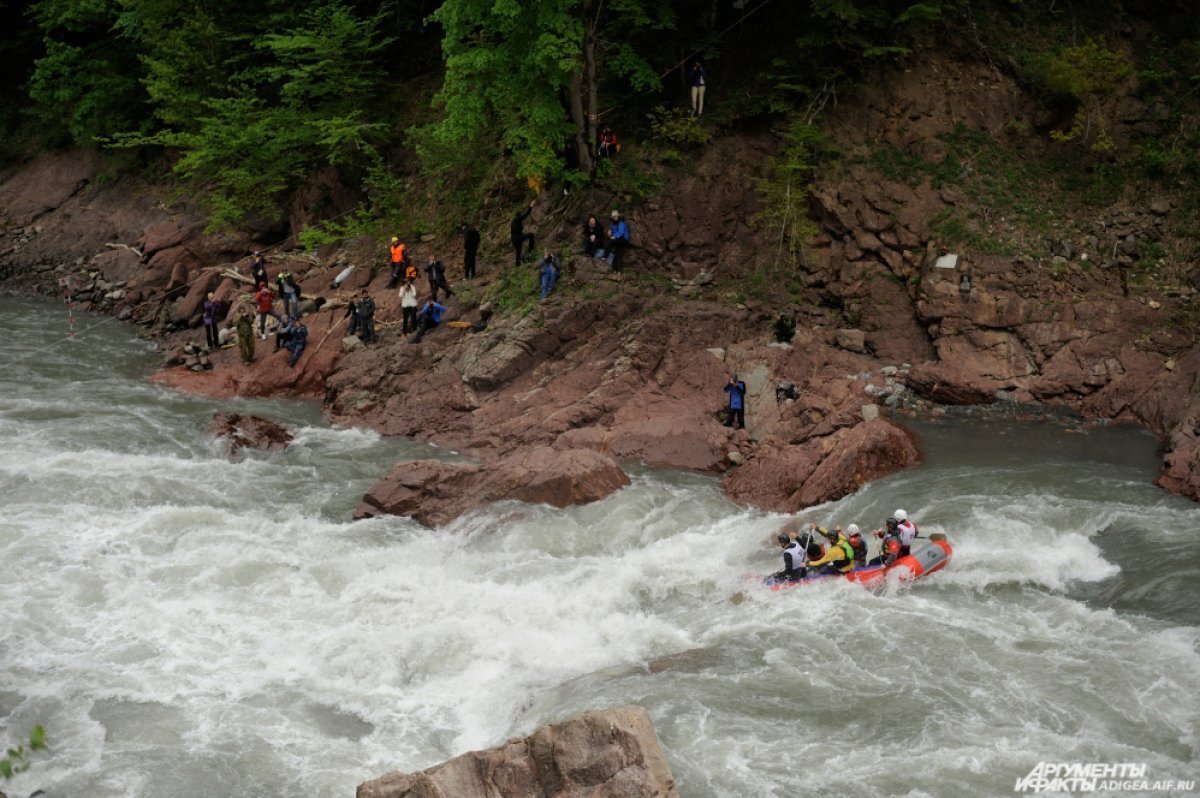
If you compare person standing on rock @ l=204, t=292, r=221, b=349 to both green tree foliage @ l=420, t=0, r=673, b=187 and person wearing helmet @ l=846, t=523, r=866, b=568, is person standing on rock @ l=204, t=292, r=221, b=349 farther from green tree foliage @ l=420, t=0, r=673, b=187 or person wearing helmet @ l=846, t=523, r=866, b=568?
person wearing helmet @ l=846, t=523, r=866, b=568

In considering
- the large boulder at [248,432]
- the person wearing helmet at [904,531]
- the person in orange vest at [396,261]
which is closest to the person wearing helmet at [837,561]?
the person wearing helmet at [904,531]

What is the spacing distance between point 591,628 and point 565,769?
564cm

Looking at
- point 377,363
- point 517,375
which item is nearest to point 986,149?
point 517,375

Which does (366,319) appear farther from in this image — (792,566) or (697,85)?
(792,566)

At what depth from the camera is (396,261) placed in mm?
27297

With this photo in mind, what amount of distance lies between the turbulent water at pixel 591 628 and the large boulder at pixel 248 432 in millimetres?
719

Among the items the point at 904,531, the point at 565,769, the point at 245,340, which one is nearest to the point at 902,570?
the point at 904,531

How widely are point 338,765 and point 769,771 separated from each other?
4.56 metres

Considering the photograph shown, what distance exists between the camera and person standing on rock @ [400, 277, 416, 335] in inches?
997

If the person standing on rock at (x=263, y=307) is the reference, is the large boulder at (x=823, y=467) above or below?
below

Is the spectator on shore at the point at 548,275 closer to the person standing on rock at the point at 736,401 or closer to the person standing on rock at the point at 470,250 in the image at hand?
the person standing on rock at the point at 470,250

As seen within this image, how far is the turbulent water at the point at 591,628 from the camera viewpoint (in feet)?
40.0

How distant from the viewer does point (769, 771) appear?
38.3 feet

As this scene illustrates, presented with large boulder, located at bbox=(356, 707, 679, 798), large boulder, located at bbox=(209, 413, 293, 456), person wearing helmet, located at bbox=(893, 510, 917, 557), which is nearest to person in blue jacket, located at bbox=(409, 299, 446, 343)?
large boulder, located at bbox=(209, 413, 293, 456)
